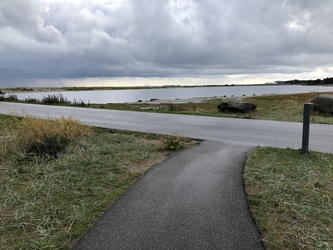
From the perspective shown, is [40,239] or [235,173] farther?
[235,173]

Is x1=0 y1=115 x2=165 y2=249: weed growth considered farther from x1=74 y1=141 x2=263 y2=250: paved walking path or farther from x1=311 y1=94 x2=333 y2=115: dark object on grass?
x1=311 y1=94 x2=333 y2=115: dark object on grass

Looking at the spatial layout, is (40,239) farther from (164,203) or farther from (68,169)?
(68,169)

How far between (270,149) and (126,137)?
4.42 meters

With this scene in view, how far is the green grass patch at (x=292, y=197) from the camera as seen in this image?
11.7 ft

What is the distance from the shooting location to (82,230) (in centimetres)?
381

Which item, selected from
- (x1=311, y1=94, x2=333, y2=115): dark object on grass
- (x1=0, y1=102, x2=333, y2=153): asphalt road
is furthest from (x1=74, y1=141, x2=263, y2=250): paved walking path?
(x1=311, y1=94, x2=333, y2=115): dark object on grass

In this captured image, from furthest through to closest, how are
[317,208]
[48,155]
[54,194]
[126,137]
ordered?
[126,137]
[48,155]
[54,194]
[317,208]

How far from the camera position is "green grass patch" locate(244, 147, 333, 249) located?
11.7 ft

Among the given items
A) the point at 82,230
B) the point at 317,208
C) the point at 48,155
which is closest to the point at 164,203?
the point at 82,230

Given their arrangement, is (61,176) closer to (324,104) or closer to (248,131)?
(248,131)

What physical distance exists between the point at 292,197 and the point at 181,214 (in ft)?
5.89

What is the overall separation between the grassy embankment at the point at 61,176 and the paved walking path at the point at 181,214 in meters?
0.34

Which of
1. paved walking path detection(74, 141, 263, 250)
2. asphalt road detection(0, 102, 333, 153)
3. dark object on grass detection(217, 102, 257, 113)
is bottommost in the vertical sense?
paved walking path detection(74, 141, 263, 250)

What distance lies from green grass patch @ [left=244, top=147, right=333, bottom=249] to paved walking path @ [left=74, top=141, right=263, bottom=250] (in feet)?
0.69
